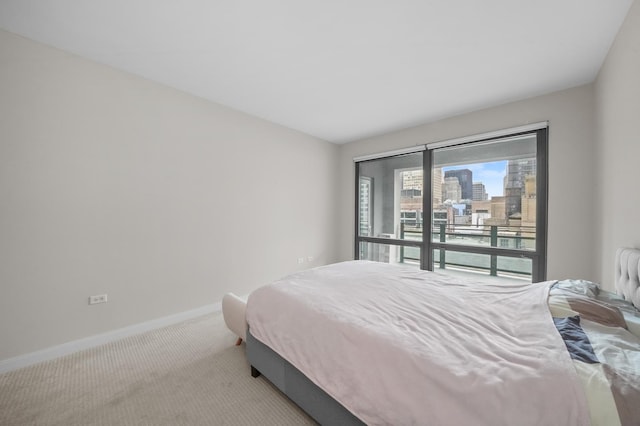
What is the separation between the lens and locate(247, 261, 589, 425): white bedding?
801 millimetres

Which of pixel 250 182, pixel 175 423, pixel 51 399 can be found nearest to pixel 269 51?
pixel 250 182

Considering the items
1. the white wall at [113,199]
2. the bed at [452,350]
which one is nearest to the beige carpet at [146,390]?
the bed at [452,350]

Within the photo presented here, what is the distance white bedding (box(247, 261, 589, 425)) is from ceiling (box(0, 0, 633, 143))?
6.25 ft

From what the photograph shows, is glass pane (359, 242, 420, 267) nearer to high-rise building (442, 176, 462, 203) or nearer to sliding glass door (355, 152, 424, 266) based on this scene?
sliding glass door (355, 152, 424, 266)

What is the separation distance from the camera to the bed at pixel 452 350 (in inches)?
30.9

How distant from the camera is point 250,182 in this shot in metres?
3.31

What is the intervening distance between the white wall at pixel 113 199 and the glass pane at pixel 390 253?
196cm

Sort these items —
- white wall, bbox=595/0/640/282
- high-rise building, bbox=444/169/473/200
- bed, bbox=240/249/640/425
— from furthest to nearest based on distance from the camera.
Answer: high-rise building, bbox=444/169/473/200
white wall, bbox=595/0/640/282
bed, bbox=240/249/640/425

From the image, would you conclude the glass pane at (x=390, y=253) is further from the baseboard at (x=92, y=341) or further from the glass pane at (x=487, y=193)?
the baseboard at (x=92, y=341)

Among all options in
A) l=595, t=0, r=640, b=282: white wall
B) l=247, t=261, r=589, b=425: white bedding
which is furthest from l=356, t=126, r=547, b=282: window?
l=247, t=261, r=589, b=425: white bedding

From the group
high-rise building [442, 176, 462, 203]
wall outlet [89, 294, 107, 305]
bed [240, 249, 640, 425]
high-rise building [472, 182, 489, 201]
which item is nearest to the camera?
bed [240, 249, 640, 425]

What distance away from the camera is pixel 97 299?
7.09 feet

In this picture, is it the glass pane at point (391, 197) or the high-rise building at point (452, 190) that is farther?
the glass pane at point (391, 197)

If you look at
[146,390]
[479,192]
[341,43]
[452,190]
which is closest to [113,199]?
[146,390]
